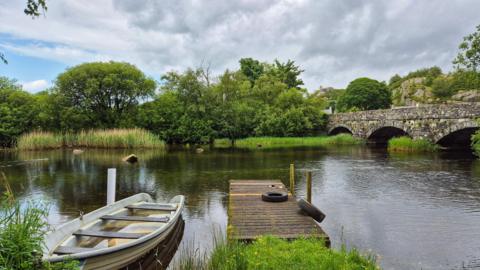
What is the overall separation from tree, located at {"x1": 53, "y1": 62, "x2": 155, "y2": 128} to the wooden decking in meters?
29.3

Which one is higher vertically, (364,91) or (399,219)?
(364,91)

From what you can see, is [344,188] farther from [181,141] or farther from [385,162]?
[181,141]

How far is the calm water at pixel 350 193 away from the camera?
752 cm

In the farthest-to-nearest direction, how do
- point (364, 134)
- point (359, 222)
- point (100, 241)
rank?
point (364, 134)
point (359, 222)
point (100, 241)

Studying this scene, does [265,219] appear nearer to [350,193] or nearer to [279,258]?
[279,258]

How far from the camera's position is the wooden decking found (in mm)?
6672

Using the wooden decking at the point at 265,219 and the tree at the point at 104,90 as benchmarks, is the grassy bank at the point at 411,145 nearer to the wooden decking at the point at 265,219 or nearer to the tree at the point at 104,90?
the wooden decking at the point at 265,219

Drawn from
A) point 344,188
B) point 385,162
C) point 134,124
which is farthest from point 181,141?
point 344,188

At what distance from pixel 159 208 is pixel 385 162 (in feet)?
52.5

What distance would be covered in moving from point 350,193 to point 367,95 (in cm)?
4523

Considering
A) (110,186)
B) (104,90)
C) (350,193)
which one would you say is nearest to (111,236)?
(110,186)

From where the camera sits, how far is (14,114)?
3369cm

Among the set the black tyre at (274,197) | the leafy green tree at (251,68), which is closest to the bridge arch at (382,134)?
the black tyre at (274,197)

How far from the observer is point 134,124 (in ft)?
119
